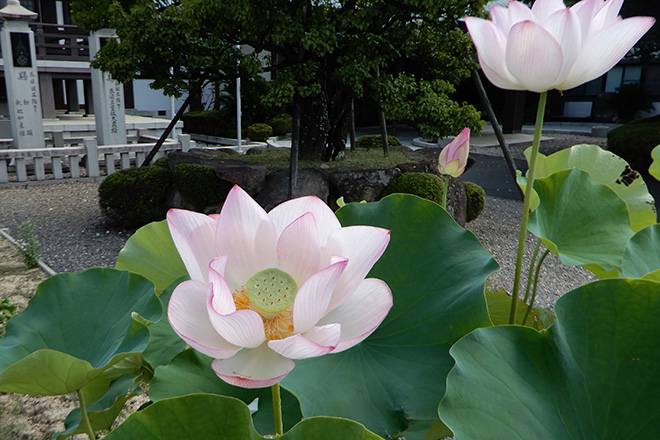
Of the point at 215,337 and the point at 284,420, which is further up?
the point at 215,337

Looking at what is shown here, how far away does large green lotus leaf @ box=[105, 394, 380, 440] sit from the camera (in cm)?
36

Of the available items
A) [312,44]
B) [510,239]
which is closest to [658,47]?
[510,239]

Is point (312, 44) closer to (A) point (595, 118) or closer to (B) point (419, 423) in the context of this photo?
(B) point (419, 423)

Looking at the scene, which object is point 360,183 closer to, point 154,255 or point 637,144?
point 154,255

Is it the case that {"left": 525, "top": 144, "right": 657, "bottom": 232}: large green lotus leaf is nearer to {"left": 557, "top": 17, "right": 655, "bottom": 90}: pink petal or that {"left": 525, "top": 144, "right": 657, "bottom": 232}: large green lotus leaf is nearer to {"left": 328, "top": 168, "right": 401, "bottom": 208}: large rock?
{"left": 557, "top": 17, "right": 655, "bottom": 90}: pink petal

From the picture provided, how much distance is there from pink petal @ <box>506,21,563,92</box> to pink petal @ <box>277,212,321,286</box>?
27cm

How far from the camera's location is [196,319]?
0.36 meters

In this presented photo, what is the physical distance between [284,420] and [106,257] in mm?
3458

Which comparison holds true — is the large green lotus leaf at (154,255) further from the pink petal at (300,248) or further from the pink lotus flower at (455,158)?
the pink lotus flower at (455,158)

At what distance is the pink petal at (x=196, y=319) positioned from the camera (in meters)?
0.35

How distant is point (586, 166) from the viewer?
2.91 feet

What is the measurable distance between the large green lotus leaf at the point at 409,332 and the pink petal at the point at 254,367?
0.35 feet

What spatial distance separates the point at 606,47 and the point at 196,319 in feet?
1.44

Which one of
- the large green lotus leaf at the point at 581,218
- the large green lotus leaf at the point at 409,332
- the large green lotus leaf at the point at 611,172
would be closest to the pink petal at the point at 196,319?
the large green lotus leaf at the point at 409,332
